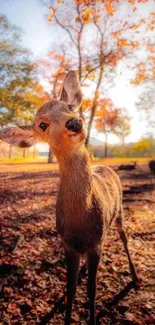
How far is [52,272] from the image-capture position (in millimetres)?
4758

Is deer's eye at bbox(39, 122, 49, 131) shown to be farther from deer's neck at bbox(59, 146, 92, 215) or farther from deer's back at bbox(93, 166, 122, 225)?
deer's back at bbox(93, 166, 122, 225)

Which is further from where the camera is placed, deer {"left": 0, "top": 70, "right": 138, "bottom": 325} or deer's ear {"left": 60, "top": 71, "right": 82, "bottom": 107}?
deer's ear {"left": 60, "top": 71, "right": 82, "bottom": 107}

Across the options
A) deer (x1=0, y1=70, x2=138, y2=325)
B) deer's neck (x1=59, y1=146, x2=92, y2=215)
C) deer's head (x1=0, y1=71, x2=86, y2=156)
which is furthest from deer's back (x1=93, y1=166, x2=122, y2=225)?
deer's head (x1=0, y1=71, x2=86, y2=156)

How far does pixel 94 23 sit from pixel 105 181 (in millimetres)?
19936

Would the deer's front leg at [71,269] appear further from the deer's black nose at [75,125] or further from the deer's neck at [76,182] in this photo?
the deer's black nose at [75,125]

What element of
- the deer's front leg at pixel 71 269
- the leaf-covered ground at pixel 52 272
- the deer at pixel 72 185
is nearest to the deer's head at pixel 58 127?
the deer at pixel 72 185

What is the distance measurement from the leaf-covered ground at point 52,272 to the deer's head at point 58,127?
8.55ft

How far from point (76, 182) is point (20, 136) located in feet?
3.43

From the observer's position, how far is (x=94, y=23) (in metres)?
20.2

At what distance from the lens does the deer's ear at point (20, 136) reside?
3219 mm

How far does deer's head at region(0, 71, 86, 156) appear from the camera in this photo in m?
2.60

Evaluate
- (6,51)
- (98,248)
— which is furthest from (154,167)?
(6,51)

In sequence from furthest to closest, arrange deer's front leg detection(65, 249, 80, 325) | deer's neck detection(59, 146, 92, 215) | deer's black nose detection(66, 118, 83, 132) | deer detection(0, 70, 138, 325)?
deer's front leg detection(65, 249, 80, 325), deer's neck detection(59, 146, 92, 215), deer detection(0, 70, 138, 325), deer's black nose detection(66, 118, 83, 132)

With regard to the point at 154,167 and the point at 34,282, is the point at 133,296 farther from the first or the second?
the point at 154,167
